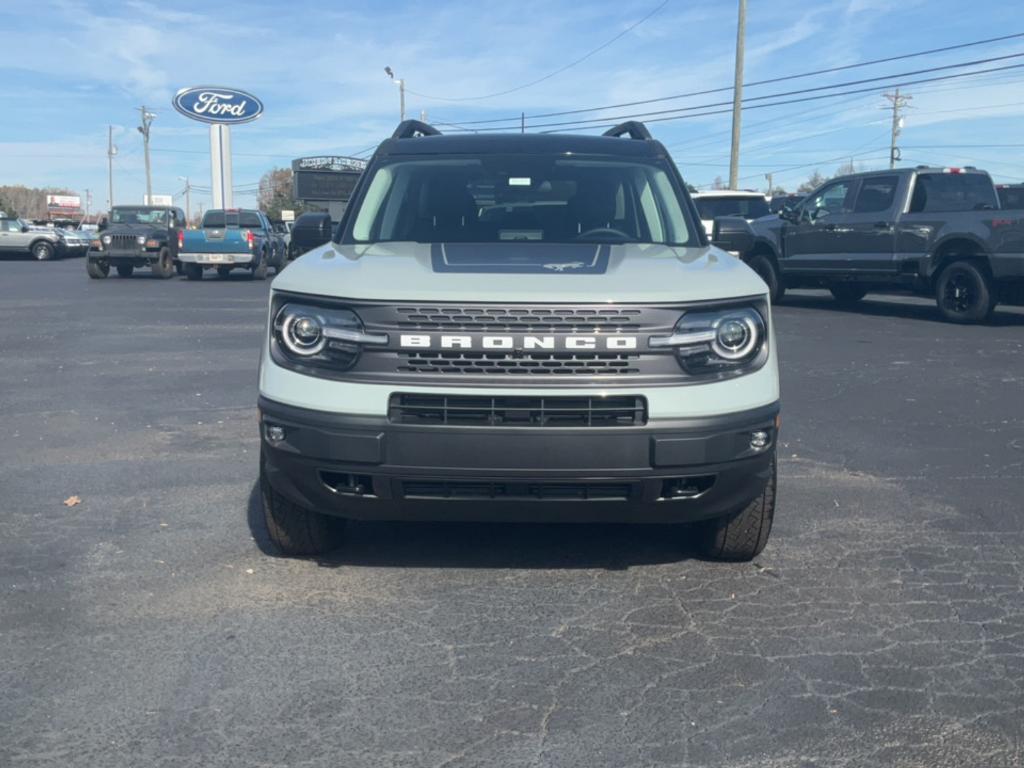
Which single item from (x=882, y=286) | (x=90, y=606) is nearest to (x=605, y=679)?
(x=90, y=606)

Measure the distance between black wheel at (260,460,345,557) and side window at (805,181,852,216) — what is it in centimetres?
1269

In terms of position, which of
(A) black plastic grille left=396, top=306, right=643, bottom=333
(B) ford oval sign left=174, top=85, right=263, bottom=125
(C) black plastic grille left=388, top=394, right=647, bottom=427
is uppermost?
(B) ford oval sign left=174, top=85, right=263, bottom=125

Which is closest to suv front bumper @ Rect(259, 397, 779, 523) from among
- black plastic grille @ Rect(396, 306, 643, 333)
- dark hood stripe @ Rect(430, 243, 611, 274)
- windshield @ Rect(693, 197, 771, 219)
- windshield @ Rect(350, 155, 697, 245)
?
black plastic grille @ Rect(396, 306, 643, 333)

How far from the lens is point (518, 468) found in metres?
3.77

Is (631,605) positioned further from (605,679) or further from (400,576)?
(400,576)

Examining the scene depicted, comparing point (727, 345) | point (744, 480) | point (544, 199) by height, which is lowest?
point (744, 480)

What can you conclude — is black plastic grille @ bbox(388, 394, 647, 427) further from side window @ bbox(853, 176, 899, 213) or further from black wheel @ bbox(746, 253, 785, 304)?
black wheel @ bbox(746, 253, 785, 304)

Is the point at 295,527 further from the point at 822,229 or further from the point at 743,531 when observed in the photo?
the point at 822,229

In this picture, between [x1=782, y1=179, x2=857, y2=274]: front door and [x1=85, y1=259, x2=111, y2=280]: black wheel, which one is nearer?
[x1=782, y1=179, x2=857, y2=274]: front door

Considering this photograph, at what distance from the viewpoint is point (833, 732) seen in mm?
3062

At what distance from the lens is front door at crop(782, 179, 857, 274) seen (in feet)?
50.9

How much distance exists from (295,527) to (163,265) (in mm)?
23457

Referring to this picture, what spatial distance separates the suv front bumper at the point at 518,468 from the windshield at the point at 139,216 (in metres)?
24.7

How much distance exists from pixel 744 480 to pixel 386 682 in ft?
4.91
